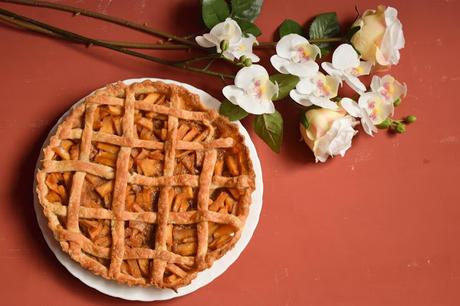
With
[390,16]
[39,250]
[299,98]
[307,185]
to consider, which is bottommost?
[39,250]

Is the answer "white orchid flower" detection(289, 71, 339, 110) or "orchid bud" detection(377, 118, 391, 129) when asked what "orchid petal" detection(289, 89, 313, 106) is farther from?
"orchid bud" detection(377, 118, 391, 129)

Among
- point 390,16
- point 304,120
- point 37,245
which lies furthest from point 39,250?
point 390,16

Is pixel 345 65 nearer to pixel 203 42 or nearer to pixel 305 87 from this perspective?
pixel 305 87

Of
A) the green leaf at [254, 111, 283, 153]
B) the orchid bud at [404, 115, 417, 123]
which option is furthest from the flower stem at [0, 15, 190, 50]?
the orchid bud at [404, 115, 417, 123]

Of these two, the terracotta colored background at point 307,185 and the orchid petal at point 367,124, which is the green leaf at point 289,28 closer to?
the terracotta colored background at point 307,185

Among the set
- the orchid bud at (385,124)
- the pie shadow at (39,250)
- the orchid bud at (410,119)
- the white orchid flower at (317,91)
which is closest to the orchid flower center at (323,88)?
the white orchid flower at (317,91)

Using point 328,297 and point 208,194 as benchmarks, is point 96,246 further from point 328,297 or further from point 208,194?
point 328,297
